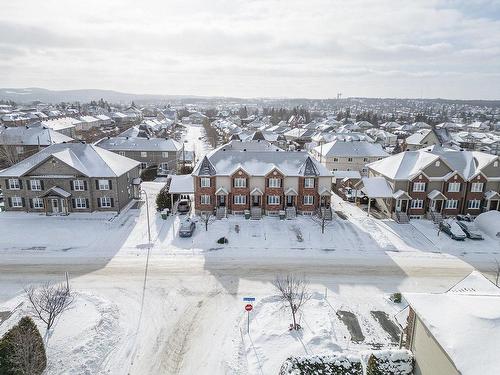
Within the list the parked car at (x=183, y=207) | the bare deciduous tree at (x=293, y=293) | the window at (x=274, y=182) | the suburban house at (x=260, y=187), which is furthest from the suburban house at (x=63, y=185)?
the bare deciduous tree at (x=293, y=293)

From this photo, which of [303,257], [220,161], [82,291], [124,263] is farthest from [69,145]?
[303,257]

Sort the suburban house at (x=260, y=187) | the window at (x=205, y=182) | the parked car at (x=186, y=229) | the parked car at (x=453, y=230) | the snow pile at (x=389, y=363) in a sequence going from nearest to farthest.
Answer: the snow pile at (x=389, y=363), the parked car at (x=186, y=229), the parked car at (x=453, y=230), the window at (x=205, y=182), the suburban house at (x=260, y=187)

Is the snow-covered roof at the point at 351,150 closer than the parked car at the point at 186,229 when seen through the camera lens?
No

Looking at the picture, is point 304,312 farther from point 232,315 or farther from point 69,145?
point 69,145

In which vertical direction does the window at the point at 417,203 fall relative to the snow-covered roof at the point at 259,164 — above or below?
below

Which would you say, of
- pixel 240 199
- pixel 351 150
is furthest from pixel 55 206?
pixel 351 150

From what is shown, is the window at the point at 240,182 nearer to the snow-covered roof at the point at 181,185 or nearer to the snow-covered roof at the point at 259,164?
the snow-covered roof at the point at 259,164
